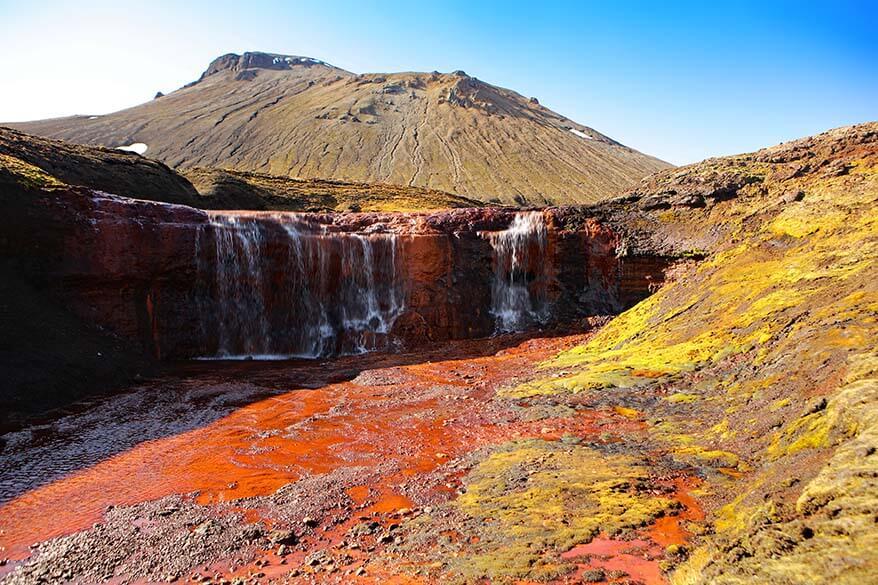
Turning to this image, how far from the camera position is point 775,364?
9.34 meters

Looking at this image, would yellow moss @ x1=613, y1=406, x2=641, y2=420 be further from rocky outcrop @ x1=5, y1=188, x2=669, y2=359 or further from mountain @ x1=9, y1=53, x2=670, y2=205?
mountain @ x1=9, y1=53, x2=670, y2=205

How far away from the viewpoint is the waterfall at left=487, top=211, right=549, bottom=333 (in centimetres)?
2414

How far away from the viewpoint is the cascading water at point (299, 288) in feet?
70.4

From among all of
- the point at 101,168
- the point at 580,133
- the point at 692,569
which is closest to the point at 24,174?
the point at 101,168

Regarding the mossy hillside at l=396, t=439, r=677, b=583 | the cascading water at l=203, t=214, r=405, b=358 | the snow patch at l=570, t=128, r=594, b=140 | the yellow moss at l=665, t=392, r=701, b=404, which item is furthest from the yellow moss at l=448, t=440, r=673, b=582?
the snow patch at l=570, t=128, r=594, b=140

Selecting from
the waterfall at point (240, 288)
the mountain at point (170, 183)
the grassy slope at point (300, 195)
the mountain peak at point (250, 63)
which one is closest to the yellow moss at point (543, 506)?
the waterfall at point (240, 288)

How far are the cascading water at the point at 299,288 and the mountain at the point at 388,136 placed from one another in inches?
1874

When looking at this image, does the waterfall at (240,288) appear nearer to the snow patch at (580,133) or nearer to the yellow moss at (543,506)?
the yellow moss at (543,506)

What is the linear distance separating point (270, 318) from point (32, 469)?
40.7ft

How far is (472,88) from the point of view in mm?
102312

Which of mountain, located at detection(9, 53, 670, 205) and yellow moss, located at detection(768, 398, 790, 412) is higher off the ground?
mountain, located at detection(9, 53, 670, 205)

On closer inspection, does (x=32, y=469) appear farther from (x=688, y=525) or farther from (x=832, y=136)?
(x=832, y=136)

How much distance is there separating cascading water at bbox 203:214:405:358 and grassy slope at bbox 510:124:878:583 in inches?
374

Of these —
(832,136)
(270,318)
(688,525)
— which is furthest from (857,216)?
(270,318)
